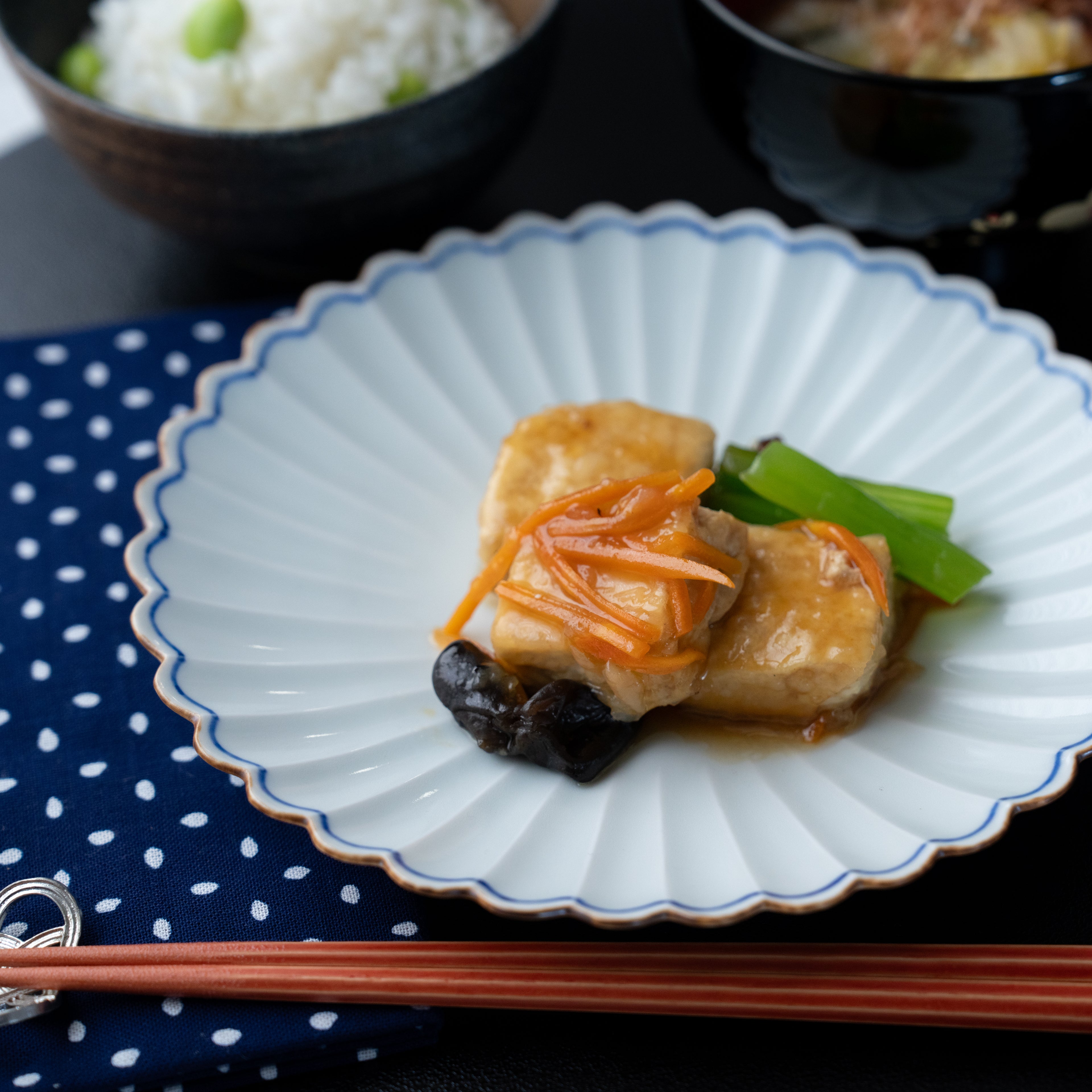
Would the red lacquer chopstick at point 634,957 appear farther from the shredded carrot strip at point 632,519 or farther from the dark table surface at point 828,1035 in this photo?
the shredded carrot strip at point 632,519

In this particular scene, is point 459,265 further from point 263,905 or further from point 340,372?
point 263,905

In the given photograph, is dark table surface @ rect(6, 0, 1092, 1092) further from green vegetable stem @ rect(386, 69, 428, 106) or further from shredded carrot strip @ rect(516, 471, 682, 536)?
green vegetable stem @ rect(386, 69, 428, 106)

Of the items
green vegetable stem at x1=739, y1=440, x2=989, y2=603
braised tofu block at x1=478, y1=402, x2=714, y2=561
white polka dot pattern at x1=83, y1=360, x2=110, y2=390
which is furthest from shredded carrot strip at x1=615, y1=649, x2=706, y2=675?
white polka dot pattern at x1=83, y1=360, x2=110, y2=390

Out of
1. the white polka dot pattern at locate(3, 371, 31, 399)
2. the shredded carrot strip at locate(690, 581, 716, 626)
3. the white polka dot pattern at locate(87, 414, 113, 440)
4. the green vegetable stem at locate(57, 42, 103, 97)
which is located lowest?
the shredded carrot strip at locate(690, 581, 716, 626)

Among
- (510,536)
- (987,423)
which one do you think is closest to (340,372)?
(510,536)

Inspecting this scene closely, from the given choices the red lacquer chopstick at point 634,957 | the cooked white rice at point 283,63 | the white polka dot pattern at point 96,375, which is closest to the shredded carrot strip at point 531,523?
the red lacquer chopstick at point 634,957

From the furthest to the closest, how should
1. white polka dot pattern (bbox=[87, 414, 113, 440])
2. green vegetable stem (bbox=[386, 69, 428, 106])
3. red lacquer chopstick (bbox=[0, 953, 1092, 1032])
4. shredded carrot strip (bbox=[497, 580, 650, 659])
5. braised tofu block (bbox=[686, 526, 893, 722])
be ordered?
green vegetable stem (bbox=[386, 69, 428, 106]) < white polka dot pattern (bbox=[87, 414, 113, 440]) < braised tofu block (bbox=[686, 526, 893, 722]) < shredded carrot strip (bbox=[497, 580, 650, 659]) < red lacquer chopstick (bbox=[0, 953, 1092, 1032])
